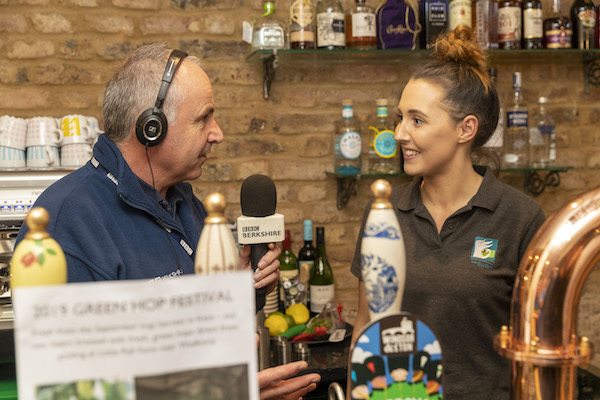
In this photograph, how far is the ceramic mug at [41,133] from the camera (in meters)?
1.93

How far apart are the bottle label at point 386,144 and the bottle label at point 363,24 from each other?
39cm

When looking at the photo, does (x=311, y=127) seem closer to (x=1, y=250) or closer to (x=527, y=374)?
(x=1, y=250)

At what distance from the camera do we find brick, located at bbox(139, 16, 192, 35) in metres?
2.43

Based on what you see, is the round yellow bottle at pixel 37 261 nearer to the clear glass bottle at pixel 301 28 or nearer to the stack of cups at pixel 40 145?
the stack of cups at pixel 40 145

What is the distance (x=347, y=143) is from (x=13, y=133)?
119 centimetres

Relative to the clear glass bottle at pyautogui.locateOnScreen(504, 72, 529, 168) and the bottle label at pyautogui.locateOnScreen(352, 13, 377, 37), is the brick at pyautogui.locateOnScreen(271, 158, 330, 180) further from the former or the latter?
the clear glass bottle at pyautogui.locateOnScreen(504, 72, 529, 168)

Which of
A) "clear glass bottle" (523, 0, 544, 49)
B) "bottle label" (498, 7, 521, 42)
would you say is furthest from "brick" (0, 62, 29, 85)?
"clear glass bottle" (523, 0, 544, 49)

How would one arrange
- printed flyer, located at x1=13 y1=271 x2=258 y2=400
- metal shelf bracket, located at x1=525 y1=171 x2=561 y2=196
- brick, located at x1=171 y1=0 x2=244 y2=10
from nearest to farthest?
printed flyer, located at x1=13 y1=271 x2=258 y2=400 → brick, located at x1=171 y1=0 x2=244 y2=10 → metal shelf bracket, located at x1=525 y1=171 x2=561 y2=196

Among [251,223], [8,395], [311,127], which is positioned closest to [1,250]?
[8,395]

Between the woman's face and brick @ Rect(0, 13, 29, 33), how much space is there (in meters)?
1.55

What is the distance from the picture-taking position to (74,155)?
1.95 meters

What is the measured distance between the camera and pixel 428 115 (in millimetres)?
1594

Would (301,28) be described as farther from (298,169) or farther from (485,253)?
(485,253)

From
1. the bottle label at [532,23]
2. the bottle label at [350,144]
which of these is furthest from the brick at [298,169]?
the bottle label at [532,23]
